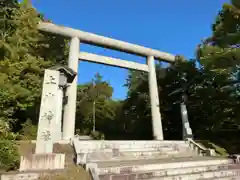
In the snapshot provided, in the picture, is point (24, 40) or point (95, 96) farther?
point (95, 96)

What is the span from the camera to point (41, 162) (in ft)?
17.7

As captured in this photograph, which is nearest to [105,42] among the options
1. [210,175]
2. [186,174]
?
[186,174]

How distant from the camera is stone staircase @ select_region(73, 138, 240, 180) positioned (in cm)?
542

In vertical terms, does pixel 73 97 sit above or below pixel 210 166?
above

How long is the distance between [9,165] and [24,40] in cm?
770

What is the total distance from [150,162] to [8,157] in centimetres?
414

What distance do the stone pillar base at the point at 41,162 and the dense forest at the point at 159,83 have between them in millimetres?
556

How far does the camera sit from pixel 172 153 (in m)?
9.42

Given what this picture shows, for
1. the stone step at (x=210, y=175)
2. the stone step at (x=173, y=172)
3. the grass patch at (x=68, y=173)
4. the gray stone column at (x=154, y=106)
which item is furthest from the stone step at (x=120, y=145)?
the stone step at (x=210, y=175)

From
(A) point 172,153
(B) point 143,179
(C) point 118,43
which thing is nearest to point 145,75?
(C) point 118,43

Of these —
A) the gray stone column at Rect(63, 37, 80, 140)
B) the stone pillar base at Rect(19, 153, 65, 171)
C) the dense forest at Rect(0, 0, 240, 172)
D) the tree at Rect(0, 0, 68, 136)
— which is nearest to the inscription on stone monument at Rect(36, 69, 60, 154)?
the stone pillar base at Rect(19, 153, 65, 171)

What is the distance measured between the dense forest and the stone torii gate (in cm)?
150

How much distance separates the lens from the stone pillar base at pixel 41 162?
5281 mm

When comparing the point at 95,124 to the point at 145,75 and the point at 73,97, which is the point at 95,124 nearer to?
the point at 145,75
